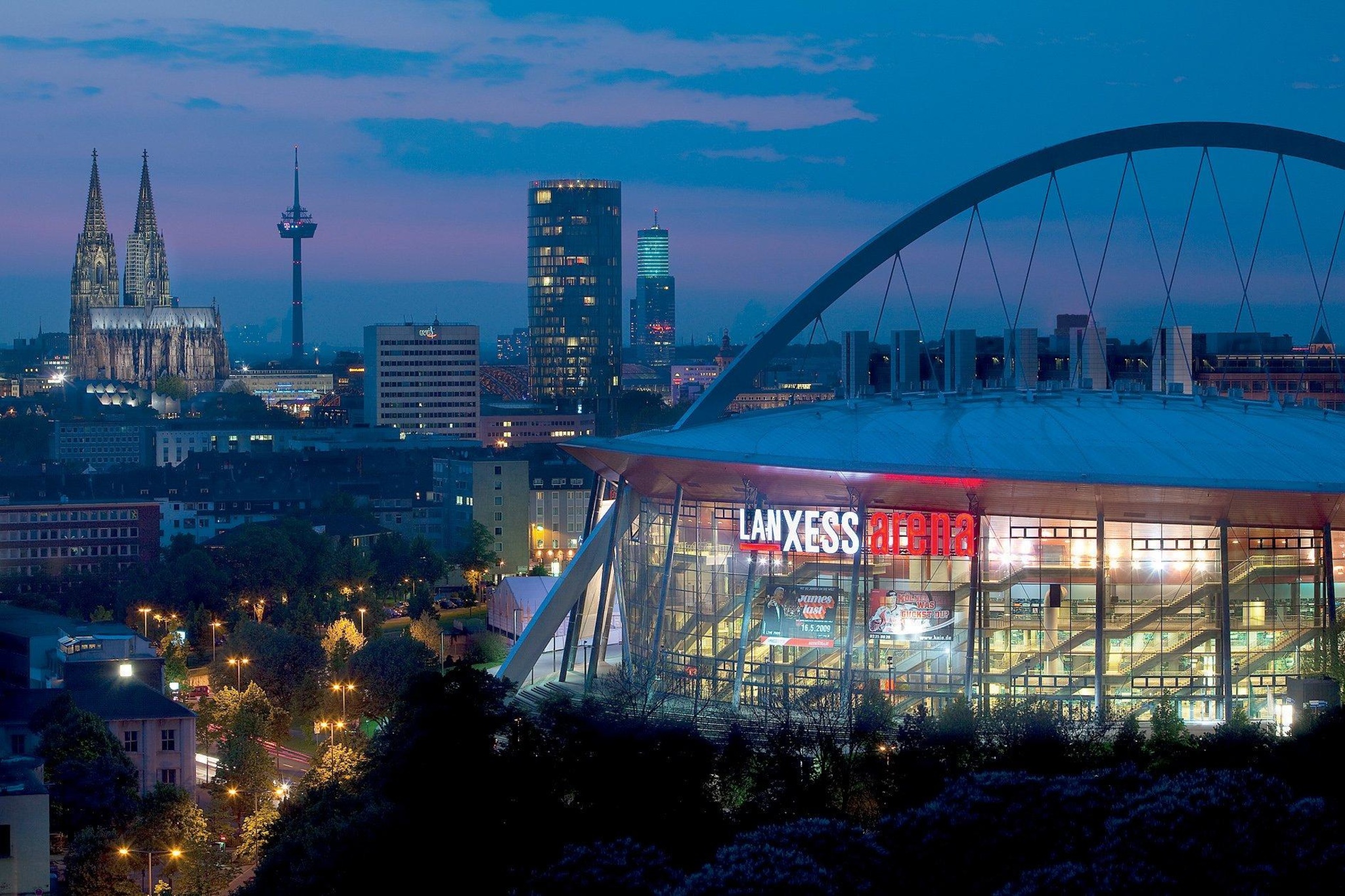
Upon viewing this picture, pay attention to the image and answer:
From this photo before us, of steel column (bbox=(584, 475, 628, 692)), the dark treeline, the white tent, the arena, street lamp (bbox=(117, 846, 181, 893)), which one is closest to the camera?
the dark treeline

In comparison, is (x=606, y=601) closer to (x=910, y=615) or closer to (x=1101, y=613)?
(x=910, y=615)

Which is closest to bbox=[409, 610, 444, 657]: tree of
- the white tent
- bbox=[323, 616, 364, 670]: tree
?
bbox=[323, 616, 364, 670]: tree

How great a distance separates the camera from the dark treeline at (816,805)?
118ft

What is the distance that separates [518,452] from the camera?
165 m

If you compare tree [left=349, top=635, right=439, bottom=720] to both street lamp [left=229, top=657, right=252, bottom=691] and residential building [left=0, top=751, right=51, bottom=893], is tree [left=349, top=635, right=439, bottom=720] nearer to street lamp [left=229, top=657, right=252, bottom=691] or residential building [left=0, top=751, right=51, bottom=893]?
street lamp [left=229, top=657, right=252, bottom=691]

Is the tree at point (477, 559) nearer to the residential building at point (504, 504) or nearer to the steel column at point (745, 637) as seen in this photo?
the residential building at point (504, 504)

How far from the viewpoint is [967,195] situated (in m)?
67.7

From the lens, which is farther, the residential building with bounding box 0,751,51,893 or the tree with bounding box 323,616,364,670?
the tree with bounding box 323,616,364,670

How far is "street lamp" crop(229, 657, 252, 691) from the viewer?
8706 centimetres

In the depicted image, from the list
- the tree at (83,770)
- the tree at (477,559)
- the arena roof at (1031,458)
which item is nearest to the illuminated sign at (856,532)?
the arena roof at (1031,458)

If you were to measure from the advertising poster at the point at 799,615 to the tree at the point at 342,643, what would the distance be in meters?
30.8

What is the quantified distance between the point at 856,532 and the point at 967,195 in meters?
14.2

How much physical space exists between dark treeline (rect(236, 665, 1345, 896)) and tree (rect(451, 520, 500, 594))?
72.1 meters

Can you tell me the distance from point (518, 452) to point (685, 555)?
102749 millimetres
